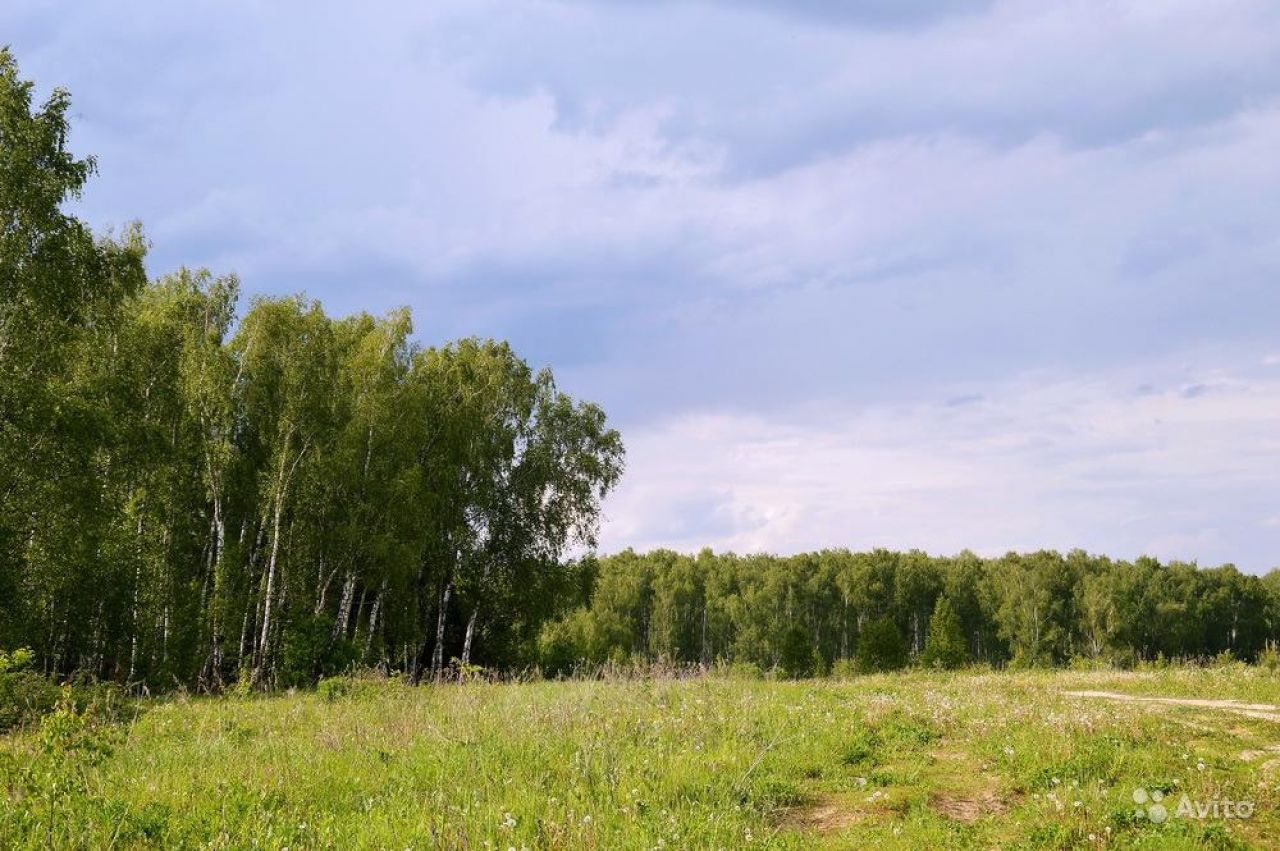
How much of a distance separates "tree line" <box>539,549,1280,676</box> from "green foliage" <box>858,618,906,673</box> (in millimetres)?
35356

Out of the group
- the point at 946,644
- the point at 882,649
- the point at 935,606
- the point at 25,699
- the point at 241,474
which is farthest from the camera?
the point at 935,606

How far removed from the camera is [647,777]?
8836mm

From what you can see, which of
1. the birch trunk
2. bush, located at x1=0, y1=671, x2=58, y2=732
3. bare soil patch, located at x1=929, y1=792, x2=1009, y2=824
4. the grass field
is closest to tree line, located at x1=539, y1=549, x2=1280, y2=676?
the birch trunk

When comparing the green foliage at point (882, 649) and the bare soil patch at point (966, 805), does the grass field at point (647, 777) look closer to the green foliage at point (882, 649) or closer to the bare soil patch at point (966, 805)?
the bare soil patch at point (966, 805)

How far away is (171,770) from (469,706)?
4695mm

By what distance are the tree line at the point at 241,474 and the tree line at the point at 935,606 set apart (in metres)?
50.9

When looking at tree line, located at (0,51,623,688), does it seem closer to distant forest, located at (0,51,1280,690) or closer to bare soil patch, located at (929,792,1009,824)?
distant forest, located at (0,51,1280,690)

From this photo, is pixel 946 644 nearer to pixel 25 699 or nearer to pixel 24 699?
pixel 24 699

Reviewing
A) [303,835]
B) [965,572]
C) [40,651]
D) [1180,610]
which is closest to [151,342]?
[40,651]

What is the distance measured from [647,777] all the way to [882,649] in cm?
5176

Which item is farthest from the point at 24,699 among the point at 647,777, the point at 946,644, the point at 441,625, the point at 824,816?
the point at 946,644

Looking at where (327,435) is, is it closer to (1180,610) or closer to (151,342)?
(151,342)

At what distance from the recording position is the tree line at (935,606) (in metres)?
97.0

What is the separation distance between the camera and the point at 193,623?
95.3ft
